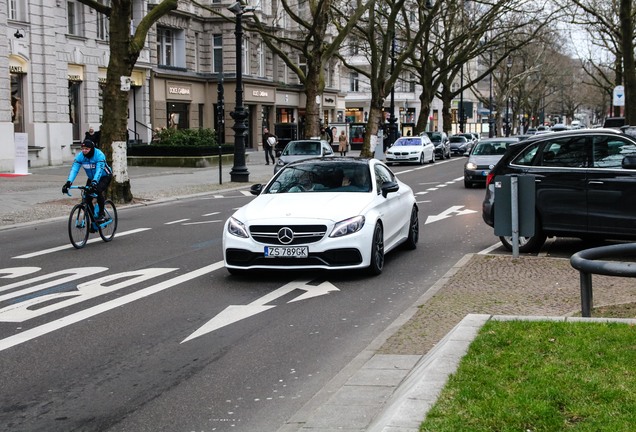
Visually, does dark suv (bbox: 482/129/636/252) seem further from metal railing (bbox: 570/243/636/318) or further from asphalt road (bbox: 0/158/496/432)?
metal railing (bbox: 570/243/636/318)

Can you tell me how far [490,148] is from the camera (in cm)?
2912

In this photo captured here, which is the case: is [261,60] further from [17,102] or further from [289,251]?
[289,251]

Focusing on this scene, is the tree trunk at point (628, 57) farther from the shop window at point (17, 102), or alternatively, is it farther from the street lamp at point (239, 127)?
the shop window at point (17, 102)

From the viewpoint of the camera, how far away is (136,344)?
7.79m

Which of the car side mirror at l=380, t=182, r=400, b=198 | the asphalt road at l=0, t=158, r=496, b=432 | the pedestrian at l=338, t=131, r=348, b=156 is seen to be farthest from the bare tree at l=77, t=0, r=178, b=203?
the pedestrian at l=338, t=131, r=348, b=156

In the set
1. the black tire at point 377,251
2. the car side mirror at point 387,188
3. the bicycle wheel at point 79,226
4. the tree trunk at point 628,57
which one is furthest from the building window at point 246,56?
the black tire at point 377,251

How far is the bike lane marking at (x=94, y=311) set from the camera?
797cm

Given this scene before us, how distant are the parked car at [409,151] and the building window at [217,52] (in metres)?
14.4

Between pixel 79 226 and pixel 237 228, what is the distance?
455cm

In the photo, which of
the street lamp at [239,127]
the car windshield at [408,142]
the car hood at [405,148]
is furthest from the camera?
the car windshield at [408,142]

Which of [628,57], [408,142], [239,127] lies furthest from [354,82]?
[628,57]

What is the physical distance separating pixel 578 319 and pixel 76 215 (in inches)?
375

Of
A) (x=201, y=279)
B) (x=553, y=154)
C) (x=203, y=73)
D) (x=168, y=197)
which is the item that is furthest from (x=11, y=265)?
(x=203, y=73)

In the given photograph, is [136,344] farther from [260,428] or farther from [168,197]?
[168,197]
